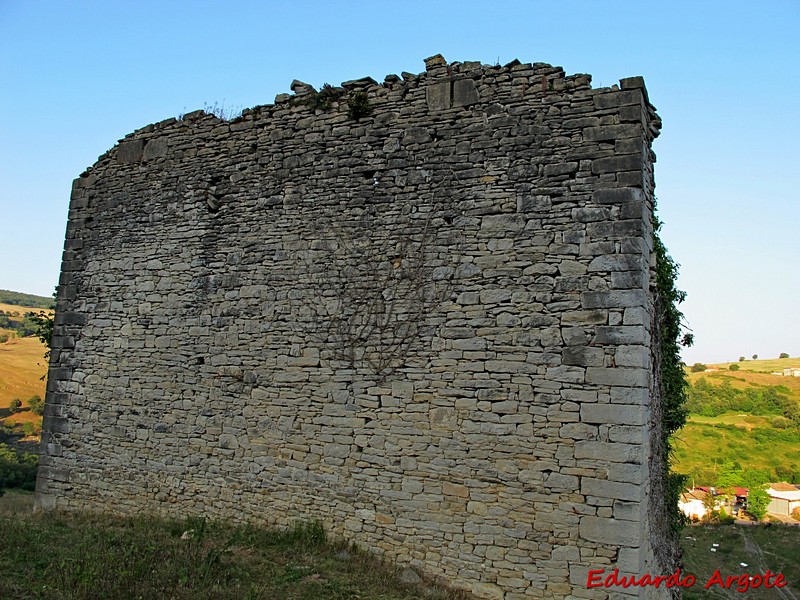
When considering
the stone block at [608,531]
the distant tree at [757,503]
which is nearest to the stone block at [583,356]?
the stone block at [608,531]

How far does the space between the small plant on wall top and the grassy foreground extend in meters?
5.24

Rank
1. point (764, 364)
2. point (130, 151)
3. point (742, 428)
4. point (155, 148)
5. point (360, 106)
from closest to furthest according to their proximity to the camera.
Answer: point (360, 106) → point (155, 148) → point (130, 151) → point (742, 428) → point (764, 364)

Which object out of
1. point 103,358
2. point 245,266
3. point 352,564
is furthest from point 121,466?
point 352,564

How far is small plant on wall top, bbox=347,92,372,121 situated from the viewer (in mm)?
7262

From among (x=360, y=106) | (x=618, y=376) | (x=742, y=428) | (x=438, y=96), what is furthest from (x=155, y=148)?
(x=742, y=428)

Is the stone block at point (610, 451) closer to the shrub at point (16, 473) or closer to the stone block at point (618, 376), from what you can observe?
the stone block at point (618, 376)

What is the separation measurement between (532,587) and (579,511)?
36.5 inches

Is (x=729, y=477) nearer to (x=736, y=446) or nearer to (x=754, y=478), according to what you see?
(x=754, y=478)

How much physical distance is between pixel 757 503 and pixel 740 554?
66.9ft

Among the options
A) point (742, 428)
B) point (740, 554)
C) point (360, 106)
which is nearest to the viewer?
point (360, 106)

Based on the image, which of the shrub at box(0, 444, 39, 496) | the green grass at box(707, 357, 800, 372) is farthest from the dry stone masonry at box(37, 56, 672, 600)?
the green grass at box(707, 357, 800, 372)

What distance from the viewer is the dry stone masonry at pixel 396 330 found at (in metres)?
5.73

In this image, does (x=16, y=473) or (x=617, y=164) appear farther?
(x=16, y=473)

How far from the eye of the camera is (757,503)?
125 feet
